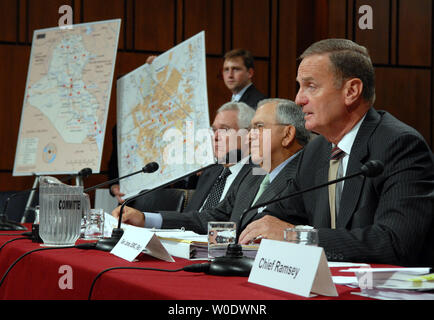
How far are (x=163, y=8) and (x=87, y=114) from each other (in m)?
2.59

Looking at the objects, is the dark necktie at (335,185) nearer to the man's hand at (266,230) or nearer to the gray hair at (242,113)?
the man's hand at (266,230)

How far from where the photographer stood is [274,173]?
290 cm

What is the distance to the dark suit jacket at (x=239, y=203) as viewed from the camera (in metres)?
2.69

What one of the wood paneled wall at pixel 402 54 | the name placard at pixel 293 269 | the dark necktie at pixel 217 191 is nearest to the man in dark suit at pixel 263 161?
the dark necktie at pixel 217 191

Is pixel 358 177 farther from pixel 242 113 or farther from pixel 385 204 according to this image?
pixel 242 113

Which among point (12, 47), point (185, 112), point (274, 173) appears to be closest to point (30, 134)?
point (185, 112)

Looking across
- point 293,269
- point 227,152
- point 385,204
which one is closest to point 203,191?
point 227,152

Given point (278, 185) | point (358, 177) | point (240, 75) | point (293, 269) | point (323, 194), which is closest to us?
point (293, 269)

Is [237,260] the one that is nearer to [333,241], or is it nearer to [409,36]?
[333,241]

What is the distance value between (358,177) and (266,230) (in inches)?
15.1

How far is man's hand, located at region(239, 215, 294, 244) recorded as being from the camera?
1873mm

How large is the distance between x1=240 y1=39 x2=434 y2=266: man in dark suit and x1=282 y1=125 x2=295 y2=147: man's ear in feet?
1.54

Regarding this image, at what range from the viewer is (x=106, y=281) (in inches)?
54.7

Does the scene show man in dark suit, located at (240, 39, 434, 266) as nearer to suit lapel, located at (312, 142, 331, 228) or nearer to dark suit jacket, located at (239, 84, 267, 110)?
suit lapel, located at (312, 142, 331, 228)
